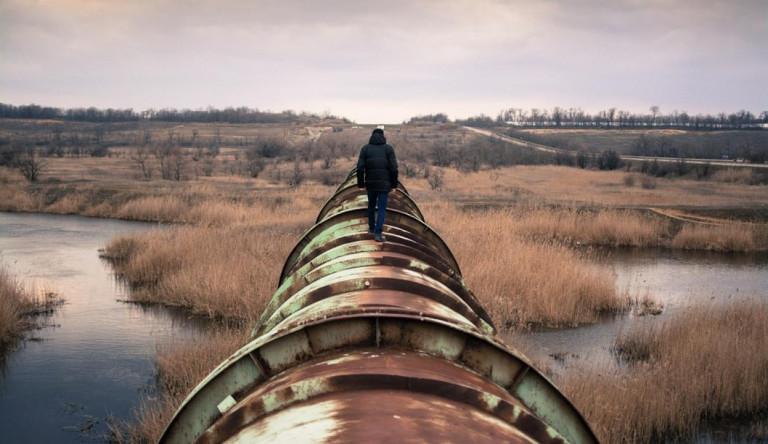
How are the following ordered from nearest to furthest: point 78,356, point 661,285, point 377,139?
point 377,139, point 78,356, point 661,285

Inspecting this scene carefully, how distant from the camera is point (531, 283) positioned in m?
11.3

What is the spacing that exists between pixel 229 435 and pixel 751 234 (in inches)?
768

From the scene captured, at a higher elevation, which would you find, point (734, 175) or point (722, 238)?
point (734, 175)

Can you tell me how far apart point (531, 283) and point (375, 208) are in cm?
682

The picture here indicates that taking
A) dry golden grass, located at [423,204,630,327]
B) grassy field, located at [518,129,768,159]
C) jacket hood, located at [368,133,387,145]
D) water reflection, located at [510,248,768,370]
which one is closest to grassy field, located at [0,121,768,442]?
dry golden grass, located at [423,204,630,327]

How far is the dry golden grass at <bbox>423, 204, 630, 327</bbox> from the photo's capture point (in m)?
10.8

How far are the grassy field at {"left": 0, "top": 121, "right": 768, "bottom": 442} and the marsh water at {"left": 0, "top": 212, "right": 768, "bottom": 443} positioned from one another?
1.63 ft

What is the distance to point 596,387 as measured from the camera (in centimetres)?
712

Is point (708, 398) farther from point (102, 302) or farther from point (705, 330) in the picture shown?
point (102, 302)

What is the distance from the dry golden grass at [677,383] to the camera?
22.0ft

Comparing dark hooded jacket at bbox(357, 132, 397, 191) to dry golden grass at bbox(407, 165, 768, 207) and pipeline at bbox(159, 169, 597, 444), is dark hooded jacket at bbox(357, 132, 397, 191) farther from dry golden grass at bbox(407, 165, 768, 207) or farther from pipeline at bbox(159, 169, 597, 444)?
dry golden grass at bbox(407, 165, 768, 207)

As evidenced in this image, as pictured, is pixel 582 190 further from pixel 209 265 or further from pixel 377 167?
pixel 377 167

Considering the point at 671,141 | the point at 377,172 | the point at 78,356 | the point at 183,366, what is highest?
the point at 671,141

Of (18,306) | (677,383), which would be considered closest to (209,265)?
(18,306)
